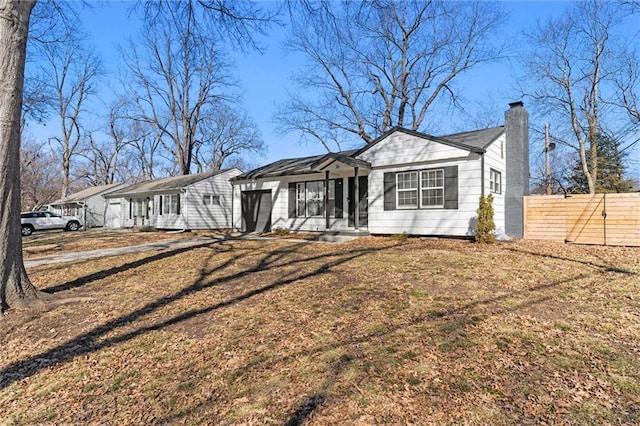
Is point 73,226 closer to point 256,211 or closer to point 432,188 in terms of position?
point 256,211

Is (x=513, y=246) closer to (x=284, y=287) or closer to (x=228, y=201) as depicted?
(x=284, y=287)

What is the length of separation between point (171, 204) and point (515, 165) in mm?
19239

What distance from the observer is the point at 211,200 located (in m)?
22.3

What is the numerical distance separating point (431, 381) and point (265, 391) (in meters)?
1.45

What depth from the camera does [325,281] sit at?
6.53 meters

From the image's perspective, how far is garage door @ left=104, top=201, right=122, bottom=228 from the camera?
91.9 ft

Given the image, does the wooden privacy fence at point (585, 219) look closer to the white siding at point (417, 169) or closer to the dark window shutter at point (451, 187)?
the white siding at point (417, 169)

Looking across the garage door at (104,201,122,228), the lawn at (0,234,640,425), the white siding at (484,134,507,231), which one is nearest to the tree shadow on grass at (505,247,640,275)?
the lawn at (0,234,640,425)

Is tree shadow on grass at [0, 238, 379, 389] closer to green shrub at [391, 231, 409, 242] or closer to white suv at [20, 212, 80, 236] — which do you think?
green shrub at [391, 231, 409, 242]

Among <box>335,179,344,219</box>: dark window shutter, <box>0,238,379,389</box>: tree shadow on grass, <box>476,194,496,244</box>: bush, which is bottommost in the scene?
<box>0,238,379,389</box>: tree shadow on grass

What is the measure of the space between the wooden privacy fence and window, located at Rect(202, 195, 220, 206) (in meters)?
17.3

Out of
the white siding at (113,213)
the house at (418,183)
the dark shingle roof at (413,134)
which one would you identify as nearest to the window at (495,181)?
the house at (418,183)

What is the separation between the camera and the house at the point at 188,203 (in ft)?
70.1

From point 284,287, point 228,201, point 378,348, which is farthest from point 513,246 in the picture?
point 228,201
